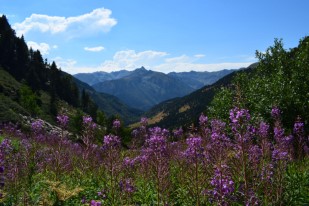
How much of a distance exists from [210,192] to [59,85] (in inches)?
5115

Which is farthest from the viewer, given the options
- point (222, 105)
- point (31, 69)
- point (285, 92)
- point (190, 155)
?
point (31, 69)

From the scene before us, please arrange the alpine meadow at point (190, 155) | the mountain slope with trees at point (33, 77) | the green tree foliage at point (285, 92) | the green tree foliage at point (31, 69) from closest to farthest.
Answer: the alpine meadow at point (190, 155) → the green tree foliage at point (285, 92) → the mountain slope with trees at point (33, 77) → the green tree foliage at point (31, 69)

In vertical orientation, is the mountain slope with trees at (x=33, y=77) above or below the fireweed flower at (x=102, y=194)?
above

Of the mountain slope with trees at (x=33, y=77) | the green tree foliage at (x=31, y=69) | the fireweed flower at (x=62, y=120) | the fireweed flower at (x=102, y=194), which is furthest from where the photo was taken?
the green tree foliage at (x=31, y=69)

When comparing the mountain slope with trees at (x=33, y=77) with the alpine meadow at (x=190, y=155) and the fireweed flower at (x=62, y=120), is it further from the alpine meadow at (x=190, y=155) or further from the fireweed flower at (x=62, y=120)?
the fireweed flower at (x=62, y=120)

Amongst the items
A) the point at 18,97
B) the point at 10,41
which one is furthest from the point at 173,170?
the point at 10,41

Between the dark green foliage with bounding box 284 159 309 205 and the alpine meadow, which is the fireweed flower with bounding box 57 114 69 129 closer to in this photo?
the alpine meadow

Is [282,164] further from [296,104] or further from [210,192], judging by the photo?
[296,104]

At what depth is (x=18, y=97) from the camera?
93.0 m

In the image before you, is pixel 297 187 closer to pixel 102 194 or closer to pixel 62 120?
pixel 102 194

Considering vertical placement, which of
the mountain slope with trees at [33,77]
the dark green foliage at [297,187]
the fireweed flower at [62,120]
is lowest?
the dark green foliage at [297,187]

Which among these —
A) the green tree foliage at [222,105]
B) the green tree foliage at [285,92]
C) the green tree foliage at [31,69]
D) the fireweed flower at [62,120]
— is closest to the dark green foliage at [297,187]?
the fireweed flower at [62,120]

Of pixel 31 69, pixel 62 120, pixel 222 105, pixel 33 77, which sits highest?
pixel 31 69

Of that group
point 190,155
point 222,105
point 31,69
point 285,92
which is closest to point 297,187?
point 190,155
